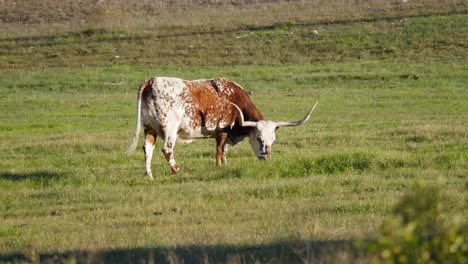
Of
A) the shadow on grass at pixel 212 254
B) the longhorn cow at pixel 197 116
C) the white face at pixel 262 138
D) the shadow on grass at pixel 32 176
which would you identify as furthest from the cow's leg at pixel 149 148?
the shadow on grass at pixel 212 254

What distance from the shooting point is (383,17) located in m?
43.6

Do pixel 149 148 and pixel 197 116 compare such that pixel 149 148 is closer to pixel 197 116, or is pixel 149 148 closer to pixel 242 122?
pixel 197 116

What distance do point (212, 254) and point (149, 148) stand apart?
7.28 meters

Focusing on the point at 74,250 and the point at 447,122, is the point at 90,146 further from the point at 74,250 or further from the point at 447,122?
the point at 74,250

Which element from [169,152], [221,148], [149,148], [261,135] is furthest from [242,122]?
[149,148]

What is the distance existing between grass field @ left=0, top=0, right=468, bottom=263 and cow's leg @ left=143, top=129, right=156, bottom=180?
0.97 feet

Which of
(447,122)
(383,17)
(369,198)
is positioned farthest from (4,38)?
→ (369,198)

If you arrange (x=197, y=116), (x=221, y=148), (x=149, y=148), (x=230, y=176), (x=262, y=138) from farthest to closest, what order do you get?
(x=262, y=138) < (x=221, y=148) < (x=197, y=116) < (x=149, y=148) < (x=230, y=176)

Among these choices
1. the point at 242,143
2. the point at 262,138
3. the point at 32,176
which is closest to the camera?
the point at 32,176

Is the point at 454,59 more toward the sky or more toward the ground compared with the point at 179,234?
more toward the ground

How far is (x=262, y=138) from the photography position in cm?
1741

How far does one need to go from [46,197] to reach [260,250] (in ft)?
18.9

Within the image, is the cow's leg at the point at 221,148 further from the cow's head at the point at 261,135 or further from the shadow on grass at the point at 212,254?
the shadow on grass at the point at 212,254

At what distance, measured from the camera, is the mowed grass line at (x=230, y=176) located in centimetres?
1113
